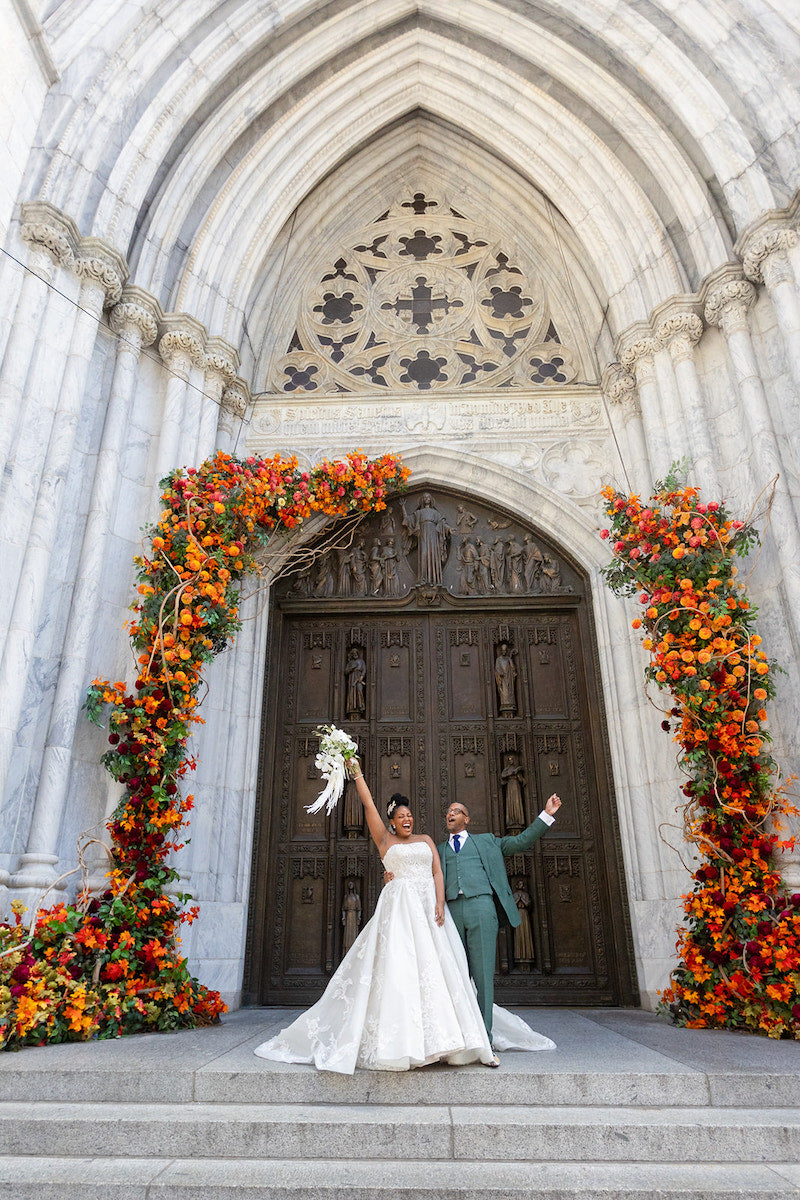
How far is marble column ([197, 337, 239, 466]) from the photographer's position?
6980 millimetres

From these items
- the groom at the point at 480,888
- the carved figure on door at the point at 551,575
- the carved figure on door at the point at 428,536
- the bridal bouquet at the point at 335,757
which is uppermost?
the carved figure on door at the point at 428,536

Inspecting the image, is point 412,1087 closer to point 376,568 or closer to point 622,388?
point 376,568

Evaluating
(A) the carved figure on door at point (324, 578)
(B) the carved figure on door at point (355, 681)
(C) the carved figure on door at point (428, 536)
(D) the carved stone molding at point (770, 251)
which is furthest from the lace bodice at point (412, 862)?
(D) the carved stone molding at point (770, 251)

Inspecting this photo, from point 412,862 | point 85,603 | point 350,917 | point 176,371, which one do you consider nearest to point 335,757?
point 412,862

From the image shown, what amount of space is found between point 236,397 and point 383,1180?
21.6 feet

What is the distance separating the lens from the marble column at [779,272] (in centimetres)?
586

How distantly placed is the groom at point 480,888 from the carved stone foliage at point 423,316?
538 centimetres

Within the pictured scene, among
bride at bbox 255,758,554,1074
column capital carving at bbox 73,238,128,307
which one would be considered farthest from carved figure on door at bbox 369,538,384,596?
bride at bbox 255,758,554,1074

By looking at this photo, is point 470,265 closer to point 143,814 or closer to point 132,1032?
point 143,814

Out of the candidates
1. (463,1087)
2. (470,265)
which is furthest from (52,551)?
(470,265)

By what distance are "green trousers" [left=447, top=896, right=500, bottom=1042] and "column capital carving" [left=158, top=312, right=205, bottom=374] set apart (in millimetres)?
5238

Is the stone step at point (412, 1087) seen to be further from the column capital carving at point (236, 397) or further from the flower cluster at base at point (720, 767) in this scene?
the column capital carving at point (236, 397)

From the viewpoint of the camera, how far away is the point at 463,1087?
3.36 meters

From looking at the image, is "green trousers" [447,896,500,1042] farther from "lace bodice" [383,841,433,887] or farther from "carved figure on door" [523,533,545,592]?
"carved figure on door" [523,533,545,592]
